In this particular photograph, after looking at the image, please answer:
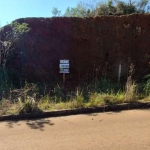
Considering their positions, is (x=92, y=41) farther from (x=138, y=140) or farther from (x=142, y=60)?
(x=138, y=140)

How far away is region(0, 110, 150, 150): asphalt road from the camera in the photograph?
5.49 m

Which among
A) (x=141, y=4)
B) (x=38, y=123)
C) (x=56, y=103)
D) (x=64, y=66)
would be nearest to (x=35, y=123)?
(x=38, y=123)

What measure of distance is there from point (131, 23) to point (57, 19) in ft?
9.70

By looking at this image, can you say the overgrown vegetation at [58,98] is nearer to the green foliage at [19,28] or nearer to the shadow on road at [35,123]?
the shadow on road at [35,123]

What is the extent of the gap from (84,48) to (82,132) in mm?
5673

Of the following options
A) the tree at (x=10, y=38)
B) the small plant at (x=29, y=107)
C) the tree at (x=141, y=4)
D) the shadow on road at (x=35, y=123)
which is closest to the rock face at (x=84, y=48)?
the tree at (x=10, y=38)

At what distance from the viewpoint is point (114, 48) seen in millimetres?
11727

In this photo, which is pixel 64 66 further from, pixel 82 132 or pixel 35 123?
pixel 82 132

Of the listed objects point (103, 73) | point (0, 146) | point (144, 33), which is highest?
point (144, 33)

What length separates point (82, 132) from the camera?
6.30m

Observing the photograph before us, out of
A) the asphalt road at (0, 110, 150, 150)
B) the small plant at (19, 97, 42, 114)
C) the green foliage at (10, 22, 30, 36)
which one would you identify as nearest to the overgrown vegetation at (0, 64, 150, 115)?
the small plant at (19, 97, 42, 114)

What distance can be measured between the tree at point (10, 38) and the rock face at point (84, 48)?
27 cm

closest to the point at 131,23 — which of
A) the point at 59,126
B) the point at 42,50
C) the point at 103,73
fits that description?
the point at 103,73

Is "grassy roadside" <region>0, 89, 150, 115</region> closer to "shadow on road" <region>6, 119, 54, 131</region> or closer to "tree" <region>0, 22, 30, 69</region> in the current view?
"shadow on road" <region>6, 119, 54, 131</region>
